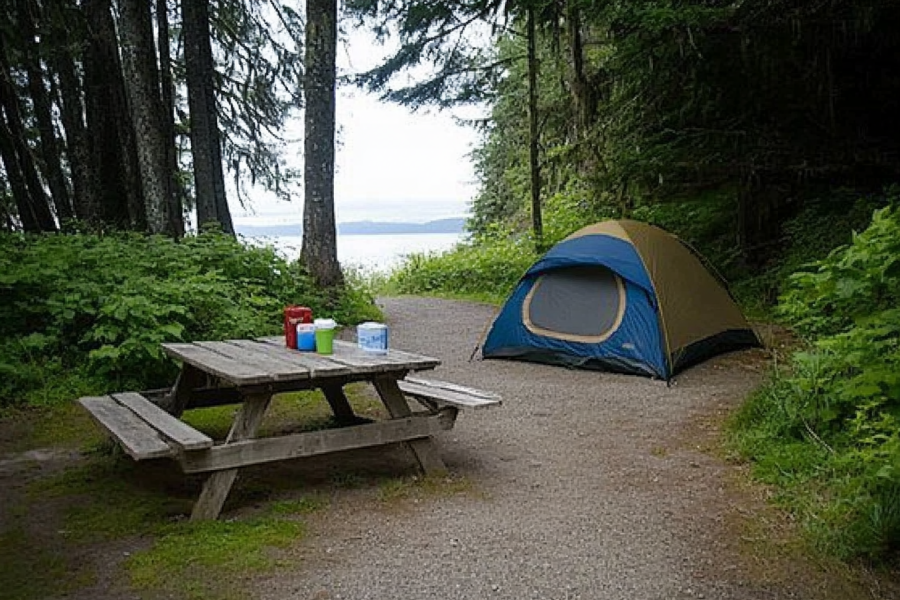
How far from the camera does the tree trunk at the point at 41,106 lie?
9516 millimetres

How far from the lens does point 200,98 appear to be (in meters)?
10.8

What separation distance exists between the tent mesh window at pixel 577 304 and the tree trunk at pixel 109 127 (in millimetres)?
5488

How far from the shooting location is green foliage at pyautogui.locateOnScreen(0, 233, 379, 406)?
5656 mm

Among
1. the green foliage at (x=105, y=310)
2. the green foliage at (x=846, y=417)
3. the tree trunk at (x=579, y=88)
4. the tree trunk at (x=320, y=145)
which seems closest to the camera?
the green foliage at (x=846, y=417)

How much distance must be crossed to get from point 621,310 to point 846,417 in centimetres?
271

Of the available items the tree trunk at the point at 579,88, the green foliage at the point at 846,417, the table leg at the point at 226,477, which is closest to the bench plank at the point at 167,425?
the table leg at the point at 226,477

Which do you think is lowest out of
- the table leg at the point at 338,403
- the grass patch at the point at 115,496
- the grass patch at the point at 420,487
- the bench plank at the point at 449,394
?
the grass patch at the point at 115,496

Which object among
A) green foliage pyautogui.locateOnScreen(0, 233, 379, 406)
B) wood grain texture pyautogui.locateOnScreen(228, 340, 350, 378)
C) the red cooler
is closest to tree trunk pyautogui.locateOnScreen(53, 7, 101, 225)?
green foliage pyautogui.locateOnScreen(0, 233, 379, 406)

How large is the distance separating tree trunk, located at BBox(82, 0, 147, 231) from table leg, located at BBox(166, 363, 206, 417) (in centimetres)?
564

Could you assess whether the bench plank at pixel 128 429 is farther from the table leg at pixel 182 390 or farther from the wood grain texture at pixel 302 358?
the wood grain texture at pixel 302 358

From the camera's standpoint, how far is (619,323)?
21.7ft

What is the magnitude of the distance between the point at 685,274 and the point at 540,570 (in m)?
4.76

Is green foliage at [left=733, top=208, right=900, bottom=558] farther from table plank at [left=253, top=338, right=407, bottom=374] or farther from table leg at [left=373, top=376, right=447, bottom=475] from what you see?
table plank at [left=253, top=338, right=407, bottom=374]

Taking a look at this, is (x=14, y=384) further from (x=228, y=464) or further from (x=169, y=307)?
(x=228, y=464)
